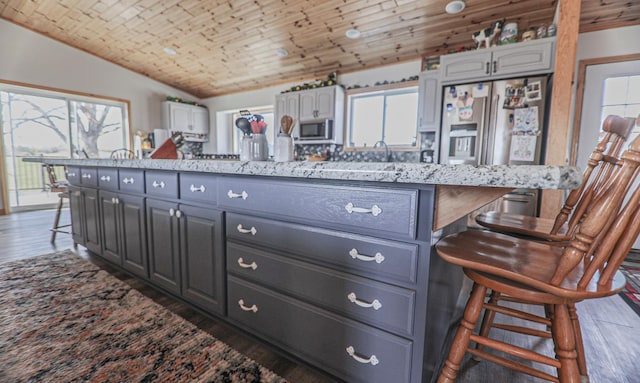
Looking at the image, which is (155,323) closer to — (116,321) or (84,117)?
(116,321)

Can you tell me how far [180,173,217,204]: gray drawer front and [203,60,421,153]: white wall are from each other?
379cm

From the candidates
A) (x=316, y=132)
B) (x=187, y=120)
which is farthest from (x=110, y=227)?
(x=187, y=120)

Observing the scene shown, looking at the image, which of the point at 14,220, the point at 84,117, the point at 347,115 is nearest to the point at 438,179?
the point at 347,115

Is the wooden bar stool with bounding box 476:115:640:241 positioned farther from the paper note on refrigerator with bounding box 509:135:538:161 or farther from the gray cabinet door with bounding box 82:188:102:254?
the gray cabinet door with bounding box 82:188:102:254

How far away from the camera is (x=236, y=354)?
1313 millimetres

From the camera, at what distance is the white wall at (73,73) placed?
4715 millimetres

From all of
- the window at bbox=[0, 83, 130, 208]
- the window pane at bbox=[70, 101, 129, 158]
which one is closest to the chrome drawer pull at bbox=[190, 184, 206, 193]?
the window at bbox=[0, 83, 130, 208]

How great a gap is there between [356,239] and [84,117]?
699 centimetres

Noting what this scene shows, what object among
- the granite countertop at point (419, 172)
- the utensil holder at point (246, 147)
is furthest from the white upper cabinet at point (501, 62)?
the granite countertop at point (419, 172)

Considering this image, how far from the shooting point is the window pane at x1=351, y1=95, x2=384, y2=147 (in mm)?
4570

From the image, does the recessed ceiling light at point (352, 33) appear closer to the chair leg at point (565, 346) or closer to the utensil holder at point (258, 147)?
the utensil holder at point (258, 147)

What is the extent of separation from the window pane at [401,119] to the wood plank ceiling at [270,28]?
0.59 meters

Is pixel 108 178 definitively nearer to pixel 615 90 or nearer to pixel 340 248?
pixel 340 248

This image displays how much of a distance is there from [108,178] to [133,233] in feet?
1.83
